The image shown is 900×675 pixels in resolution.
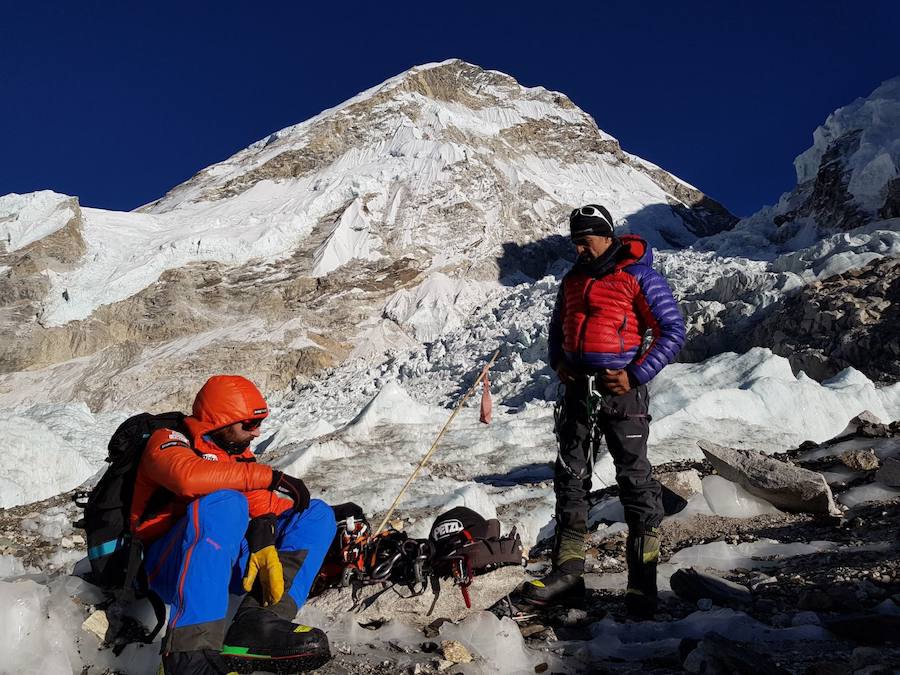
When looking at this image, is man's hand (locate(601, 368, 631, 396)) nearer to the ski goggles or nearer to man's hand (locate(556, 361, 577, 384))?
man's hand (locate(556, 361, 577, 384))

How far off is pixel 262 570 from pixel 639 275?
2.12 metres

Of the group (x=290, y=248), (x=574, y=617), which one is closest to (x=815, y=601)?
(x=574, y=617)

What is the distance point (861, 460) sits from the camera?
190 inches

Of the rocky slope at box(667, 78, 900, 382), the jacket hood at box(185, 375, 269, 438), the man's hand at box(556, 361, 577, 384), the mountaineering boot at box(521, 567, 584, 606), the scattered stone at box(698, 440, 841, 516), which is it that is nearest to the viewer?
the jacket hood at box(185, 375, 269, 438)

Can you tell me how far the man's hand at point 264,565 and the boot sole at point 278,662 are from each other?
25 centimetres

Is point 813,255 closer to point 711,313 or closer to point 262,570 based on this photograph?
point 711,313

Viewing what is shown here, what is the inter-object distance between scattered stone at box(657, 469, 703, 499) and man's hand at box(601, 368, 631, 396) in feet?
6.35

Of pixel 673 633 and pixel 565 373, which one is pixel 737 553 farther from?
pixel 565 373

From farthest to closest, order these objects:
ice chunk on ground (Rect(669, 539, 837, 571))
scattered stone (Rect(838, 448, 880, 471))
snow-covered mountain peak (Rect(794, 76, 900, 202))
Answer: snow-covered mountain peak (Rect(794, 76, 900, 202)) < scattered stone (Rect(838, 448, 880, 471)) < ice chunk on ground (Rect(669, 539, 837, 571))

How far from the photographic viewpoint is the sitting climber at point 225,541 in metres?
2.06

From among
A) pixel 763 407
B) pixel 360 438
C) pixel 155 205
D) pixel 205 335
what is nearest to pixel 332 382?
pixel 205 335

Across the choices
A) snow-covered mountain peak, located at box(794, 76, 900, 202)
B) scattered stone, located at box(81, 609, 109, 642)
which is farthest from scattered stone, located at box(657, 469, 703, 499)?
snow-covered mountain peak, located at box(794, 76, 900, 202)

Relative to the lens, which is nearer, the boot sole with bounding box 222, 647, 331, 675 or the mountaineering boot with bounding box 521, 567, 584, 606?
the boot sole with bounding box 222, 647, 331, 675

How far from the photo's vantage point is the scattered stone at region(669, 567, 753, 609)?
104 inches
